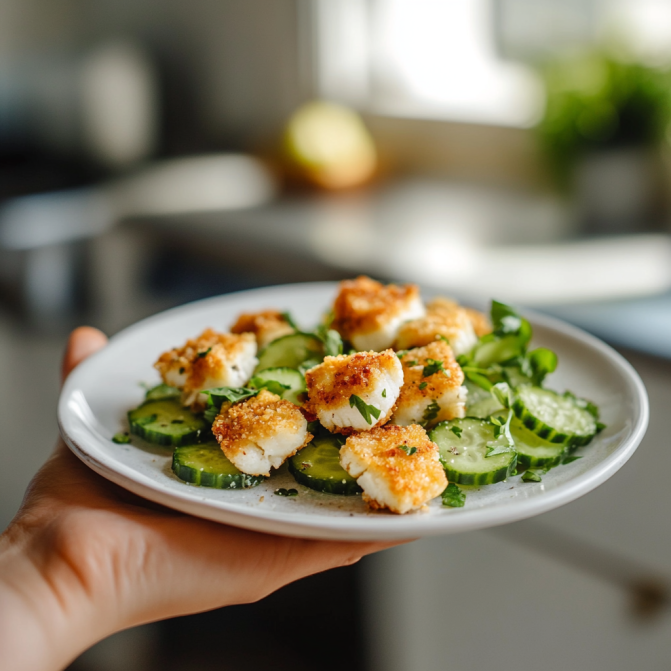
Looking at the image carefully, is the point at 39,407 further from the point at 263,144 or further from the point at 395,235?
the point at 263,144

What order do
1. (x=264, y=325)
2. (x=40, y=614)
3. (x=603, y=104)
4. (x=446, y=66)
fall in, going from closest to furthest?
(x=40, y=614), (x=264, y=325), (x=603, y=104), (x=446, y=66)

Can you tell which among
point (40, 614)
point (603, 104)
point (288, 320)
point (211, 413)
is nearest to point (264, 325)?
point (288, 320)

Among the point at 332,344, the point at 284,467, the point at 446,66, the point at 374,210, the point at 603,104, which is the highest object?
the point at 446,66

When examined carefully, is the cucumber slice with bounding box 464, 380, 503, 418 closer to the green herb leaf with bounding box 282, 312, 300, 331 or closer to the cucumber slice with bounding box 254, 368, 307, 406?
the cucumber slice with bounding box 254, 368, 307, 406

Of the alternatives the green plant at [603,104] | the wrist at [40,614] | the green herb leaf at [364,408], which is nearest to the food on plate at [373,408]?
the green herb leaf at [364,408]

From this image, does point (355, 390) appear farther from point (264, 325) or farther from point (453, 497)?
point (264, 325)

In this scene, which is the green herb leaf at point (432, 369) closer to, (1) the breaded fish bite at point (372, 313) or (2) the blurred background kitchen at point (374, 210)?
(1) the breaded fish bite at point (372, 313)

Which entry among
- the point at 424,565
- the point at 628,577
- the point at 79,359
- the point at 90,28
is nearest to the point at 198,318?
the point at 79,359
